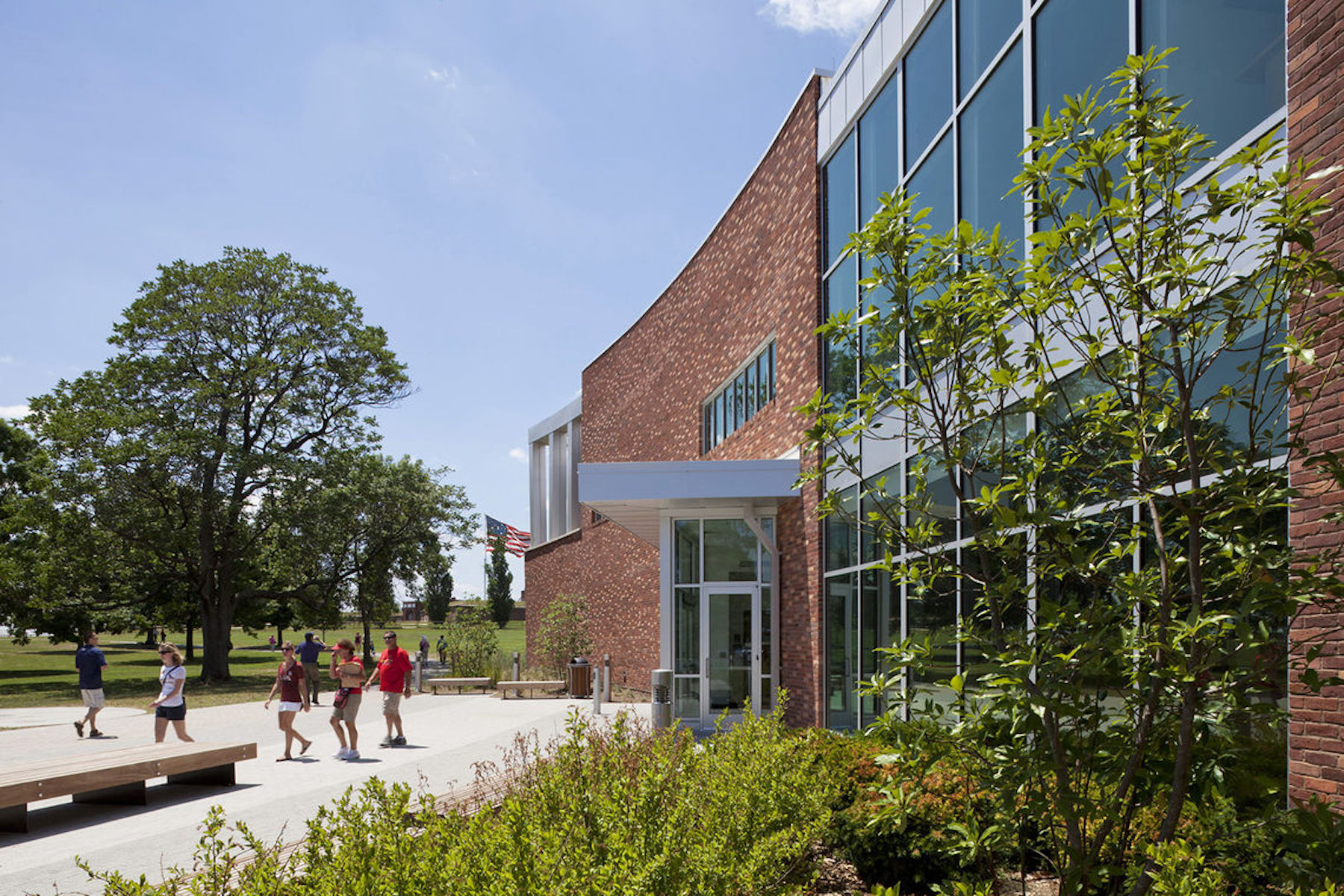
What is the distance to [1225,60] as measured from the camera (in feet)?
22.0

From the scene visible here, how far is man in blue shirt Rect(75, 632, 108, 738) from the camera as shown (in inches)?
784

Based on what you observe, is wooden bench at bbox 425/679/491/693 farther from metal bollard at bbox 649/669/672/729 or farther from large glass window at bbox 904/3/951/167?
large glass window at bbox 904/3/951/167

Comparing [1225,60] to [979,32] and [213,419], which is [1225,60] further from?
[213,419]

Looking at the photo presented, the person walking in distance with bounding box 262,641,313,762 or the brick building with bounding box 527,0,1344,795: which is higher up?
the brick building with bounding box 527,0,1344,795

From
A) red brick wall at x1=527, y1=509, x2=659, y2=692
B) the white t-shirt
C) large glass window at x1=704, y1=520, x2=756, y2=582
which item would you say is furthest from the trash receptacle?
the white t-shirt

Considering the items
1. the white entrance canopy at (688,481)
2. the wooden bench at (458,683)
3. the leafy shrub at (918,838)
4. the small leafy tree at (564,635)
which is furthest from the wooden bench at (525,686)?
the leafy shrub at (918,838)

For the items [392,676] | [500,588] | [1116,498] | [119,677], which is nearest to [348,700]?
[392,676]

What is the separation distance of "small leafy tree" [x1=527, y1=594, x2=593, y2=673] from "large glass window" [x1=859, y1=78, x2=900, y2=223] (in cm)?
2436

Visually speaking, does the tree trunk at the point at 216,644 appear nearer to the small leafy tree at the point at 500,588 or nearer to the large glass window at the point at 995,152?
the large glass window at the point at 995,152

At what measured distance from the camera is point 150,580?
38656mm

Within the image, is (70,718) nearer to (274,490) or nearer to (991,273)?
(274,490)

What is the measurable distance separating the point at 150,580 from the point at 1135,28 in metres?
39.3

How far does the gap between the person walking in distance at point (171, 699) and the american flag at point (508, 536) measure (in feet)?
106

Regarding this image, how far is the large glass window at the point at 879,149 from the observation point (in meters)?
12.8
